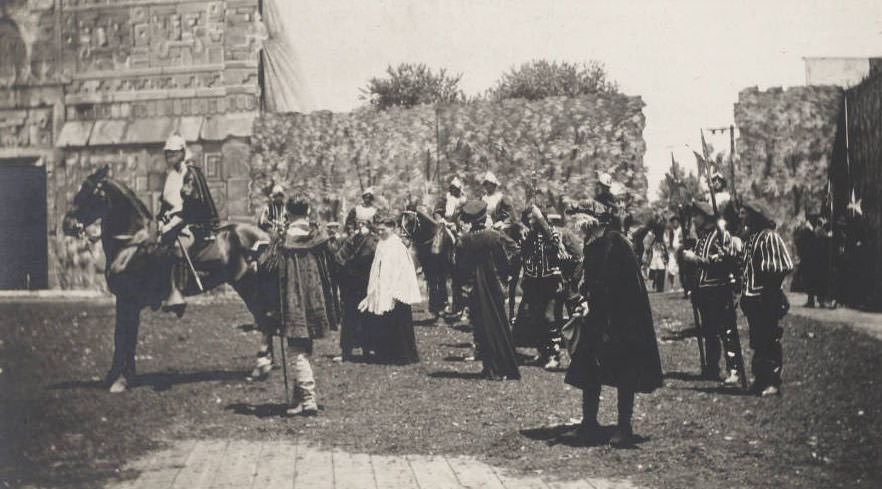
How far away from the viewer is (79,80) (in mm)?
6188

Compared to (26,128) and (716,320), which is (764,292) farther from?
(26,128)

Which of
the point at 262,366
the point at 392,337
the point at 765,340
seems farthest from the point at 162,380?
the point at 765,340

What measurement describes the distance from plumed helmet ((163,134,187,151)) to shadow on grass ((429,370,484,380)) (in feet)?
9.47

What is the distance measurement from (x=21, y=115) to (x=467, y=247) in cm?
371

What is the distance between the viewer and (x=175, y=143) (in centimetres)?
621

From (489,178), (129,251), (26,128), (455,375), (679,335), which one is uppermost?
(26,128)

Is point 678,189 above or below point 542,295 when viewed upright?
above

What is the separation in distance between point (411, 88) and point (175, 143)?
1767mm

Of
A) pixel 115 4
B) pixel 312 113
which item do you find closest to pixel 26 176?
pixel 115 4

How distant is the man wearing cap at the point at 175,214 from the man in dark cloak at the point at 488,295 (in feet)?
8.23

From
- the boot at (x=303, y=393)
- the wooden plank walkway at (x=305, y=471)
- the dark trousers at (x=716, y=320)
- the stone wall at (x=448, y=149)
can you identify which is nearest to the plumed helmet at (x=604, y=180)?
the stone wall at (x=448, y=149)

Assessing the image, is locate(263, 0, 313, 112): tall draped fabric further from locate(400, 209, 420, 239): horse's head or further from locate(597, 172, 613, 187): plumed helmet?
locate(597, 172, 613, 187): plumed helmet

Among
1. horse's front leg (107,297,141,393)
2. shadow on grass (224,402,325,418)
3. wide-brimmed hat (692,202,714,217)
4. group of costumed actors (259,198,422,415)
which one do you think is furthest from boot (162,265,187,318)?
wide-brimmed hat (692,202,714,217)

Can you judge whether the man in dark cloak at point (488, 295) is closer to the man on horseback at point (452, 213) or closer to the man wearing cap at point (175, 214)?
the man on horseback at point (452, 213)
